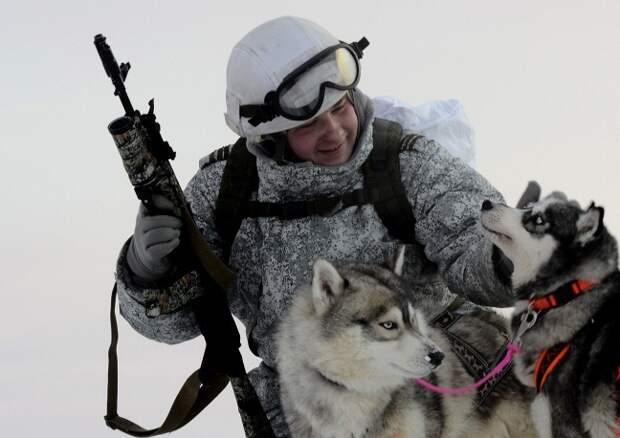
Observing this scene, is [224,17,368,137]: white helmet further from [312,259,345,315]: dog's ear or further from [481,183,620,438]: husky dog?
[481,183,620,438]: husky dog

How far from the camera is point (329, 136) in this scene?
393 cm

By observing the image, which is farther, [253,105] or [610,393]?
[253,105]

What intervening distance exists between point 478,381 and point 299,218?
0.91m

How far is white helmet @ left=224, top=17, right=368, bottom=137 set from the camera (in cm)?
378

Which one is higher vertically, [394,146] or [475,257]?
[394,146]

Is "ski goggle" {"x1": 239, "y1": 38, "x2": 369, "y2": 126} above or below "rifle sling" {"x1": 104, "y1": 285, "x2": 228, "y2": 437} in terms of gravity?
above

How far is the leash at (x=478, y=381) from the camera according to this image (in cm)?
384

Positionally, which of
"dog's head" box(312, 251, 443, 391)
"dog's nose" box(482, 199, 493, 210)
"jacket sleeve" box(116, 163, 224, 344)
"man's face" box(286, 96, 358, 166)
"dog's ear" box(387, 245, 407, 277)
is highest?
"man's face" box(286, 96, 358, 166)

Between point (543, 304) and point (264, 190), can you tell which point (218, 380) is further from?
point (543, 304)

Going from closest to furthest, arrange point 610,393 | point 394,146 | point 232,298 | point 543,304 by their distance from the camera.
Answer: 1. point 610,393
2. point 543,304
3. point 394,146
4. point 232,298

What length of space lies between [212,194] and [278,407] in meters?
0.90

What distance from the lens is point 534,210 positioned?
3.79m

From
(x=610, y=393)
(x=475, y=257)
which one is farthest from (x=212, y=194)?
(x=610, y=393)

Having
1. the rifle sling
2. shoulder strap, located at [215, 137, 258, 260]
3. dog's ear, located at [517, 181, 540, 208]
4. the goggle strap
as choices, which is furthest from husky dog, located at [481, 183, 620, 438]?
the rifle sling
